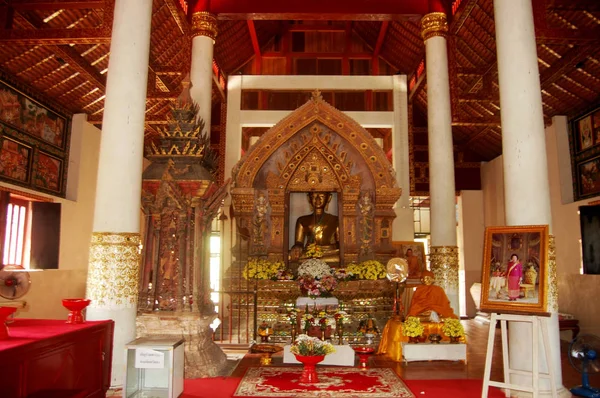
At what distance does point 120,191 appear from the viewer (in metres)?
5.92

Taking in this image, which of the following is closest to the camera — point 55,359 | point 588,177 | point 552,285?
point 55,359

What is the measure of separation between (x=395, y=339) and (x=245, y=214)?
480cm

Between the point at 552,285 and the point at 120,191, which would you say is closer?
the point at 552,285

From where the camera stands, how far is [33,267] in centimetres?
1034

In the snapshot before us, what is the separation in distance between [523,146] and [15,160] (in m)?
9.20

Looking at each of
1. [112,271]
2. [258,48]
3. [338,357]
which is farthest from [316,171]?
[258,48]

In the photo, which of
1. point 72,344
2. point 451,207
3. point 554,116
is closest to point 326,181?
point 451,207

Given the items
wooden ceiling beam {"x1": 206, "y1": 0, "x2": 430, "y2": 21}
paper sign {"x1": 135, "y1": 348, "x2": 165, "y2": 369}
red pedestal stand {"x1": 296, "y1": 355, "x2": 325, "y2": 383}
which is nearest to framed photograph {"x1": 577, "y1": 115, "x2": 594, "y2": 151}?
wooden ceiling beam {"x1": 206, "y1": 0, "x2": 430, "y2": 21}

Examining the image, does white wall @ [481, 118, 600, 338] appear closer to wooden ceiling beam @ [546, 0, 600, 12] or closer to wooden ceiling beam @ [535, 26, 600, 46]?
wooden ceiling beam @ [546, 0, 600, 12]

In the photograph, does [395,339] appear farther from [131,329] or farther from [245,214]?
[245,214]

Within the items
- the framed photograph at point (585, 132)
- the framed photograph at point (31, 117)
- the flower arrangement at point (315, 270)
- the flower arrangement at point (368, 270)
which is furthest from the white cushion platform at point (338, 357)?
the framed photograph at point (585, 132)

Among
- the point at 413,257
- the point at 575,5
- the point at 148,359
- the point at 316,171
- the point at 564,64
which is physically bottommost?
the point at 148,359

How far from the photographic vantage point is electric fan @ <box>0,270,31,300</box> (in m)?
4.80

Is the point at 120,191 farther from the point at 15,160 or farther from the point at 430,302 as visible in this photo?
the point at 15,160
